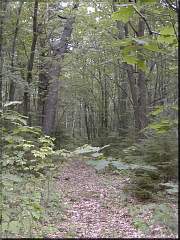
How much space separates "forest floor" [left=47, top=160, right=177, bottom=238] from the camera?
19.3 feet

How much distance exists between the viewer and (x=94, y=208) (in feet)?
25.3

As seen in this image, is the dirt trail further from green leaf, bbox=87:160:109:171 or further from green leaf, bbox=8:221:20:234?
green leaf, bbox=87:160:109:171

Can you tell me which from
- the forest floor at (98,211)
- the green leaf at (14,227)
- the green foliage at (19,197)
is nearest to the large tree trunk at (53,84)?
the forest floor at (98,211)

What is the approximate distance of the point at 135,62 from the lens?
5.74 feet

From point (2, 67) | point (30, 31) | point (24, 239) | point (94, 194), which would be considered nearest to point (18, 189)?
point (24, 239)

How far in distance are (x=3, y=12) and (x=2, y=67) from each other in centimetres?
162

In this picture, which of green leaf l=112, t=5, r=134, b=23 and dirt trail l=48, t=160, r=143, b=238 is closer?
green leaf l=112, t=5, r=134, b=23

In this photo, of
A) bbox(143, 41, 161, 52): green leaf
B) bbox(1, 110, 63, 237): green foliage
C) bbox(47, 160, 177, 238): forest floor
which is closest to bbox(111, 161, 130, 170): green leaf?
bbox(143, 41, 161, 52): green leaf

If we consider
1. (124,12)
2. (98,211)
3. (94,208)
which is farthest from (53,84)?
(124,12)

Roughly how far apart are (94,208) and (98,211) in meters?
0.25

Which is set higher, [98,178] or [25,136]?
[25,136]

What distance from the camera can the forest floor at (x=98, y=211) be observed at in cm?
589

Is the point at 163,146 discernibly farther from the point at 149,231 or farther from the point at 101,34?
the point at 101,34

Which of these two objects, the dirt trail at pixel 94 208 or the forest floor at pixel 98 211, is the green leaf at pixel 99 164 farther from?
the dirt trail at pixel 94 208
